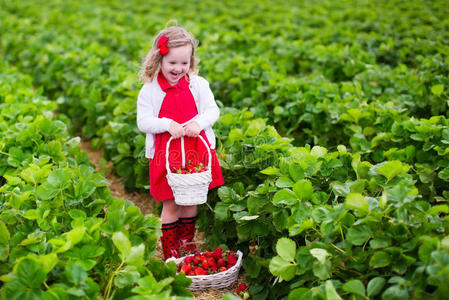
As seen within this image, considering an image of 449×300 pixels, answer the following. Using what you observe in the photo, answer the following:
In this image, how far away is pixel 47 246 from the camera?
7.15 ft

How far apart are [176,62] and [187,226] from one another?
3.66 feet

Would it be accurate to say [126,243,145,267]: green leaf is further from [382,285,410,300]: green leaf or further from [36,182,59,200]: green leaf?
[382,285,410,300]: green leaf

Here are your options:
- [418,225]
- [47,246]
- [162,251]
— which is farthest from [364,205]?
[162,251]

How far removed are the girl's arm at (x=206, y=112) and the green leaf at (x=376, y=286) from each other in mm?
1371

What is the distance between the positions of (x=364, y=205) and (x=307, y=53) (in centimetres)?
450

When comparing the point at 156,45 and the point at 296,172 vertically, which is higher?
the point at 156,45

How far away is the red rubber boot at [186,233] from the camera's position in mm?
3188

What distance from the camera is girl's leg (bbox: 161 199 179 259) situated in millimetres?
3096

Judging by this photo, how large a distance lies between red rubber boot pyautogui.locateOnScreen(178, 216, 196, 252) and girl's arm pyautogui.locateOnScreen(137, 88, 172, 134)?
0.69 m

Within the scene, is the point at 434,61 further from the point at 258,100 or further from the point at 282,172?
the point at 282,172

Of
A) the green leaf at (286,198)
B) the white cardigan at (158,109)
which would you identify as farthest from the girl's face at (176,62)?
the green leaf at (286,198)

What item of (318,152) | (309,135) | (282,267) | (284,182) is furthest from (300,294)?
(309,135)

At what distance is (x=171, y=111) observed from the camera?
2988 mm

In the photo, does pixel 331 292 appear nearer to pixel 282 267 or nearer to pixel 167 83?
pixel 282 267
